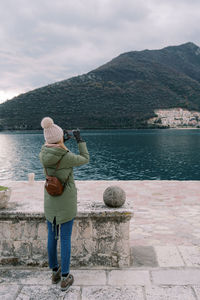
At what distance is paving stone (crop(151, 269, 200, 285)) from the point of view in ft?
10.2

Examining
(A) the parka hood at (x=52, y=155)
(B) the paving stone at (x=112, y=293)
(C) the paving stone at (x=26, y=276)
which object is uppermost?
(A) the parka hood at (x=52, y=155)

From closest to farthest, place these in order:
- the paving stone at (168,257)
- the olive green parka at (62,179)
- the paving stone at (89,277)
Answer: the olive green parka at (62,179) → the paving stone at (89,277) → the paving stone at (168,257)

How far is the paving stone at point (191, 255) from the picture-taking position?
362 cm

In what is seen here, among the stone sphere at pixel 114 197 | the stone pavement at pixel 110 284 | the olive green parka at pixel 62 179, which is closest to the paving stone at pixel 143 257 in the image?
the stone pavement at pixel 110 284

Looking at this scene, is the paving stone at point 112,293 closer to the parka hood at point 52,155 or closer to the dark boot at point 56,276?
the dark boot at point 56,276

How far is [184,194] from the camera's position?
897 cm

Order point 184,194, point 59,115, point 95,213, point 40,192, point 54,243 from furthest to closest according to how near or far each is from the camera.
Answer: point 59,115, point 40,192, point 184,194, point 95,213, point 54,243

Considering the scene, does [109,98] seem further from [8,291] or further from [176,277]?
[8,291]

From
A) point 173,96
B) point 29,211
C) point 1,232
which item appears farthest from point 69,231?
point 173,96

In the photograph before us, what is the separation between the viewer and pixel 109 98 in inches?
5217

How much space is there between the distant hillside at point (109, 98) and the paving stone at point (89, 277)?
101m

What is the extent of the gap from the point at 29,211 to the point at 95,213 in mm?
824

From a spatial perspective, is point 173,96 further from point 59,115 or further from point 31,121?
point 31,121

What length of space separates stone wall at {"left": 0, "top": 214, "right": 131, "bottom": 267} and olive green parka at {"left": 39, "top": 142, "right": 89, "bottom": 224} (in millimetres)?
533
